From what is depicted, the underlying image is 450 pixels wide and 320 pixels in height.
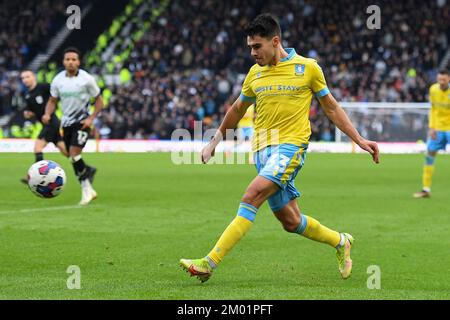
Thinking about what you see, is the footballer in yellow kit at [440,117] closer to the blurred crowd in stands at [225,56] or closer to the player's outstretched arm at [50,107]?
the player's outstretched arm at [50,107]

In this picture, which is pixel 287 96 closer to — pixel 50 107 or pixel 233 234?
pixel 233 234

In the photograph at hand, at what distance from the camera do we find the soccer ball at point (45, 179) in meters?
11.9

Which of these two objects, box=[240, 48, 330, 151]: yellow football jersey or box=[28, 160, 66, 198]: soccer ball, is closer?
box=[240, 48, 330, 151]: yellow football jersey

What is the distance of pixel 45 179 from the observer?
11.9m

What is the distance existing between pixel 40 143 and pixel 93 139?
708 inches

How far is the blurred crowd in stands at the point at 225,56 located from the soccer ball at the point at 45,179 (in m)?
23.9

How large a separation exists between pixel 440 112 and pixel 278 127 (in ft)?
33.3

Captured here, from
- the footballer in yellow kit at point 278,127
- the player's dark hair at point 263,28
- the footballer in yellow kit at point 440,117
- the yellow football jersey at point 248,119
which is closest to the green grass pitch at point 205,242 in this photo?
the footballer in yellow kit at point 278,127

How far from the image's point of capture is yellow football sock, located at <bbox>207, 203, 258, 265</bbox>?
296 inches

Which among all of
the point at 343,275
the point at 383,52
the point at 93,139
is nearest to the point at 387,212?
the point at 343,275

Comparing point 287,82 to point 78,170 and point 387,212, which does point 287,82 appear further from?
point 78,170

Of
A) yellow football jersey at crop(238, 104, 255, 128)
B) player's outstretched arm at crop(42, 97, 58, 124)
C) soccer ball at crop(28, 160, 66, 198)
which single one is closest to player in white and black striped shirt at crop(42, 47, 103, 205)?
player's outstretched arm at crop(42, 97, 58, 124)

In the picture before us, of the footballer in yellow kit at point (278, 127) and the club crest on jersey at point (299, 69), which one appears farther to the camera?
the club crest on jersey at point (299, 69)

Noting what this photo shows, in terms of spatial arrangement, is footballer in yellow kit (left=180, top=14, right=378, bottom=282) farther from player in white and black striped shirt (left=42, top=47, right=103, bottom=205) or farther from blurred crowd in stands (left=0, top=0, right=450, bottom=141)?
blurred crowd in stands (left=0, top=0, right=450, bottom=141)
